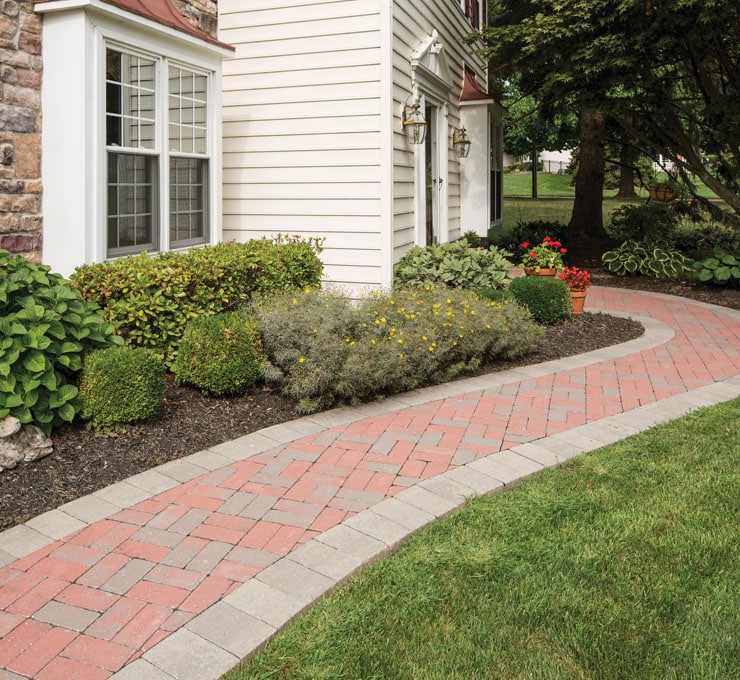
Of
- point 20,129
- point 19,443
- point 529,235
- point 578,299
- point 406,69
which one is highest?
point 406,69

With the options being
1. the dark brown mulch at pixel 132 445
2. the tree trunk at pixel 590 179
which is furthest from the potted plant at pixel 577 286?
the tree trunk at pixel 590 179

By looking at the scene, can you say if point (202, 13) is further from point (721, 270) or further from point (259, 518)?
point (721, 270)

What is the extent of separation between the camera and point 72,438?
4387 mm

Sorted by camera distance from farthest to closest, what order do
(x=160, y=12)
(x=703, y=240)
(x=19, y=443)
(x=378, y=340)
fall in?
(x=703, y=240)
(x=160, y=12)
(x=378, y=340)
(x=19, y=443)

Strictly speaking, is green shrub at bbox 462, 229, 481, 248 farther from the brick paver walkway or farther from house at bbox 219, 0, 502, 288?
the brick paver walkway

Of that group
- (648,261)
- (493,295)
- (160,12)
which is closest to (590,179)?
(648,261)

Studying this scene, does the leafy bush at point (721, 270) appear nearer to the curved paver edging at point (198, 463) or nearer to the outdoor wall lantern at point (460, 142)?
the outdoor wall lantern at point (460, 142)

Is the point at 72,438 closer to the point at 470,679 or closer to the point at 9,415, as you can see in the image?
the point at 9,415

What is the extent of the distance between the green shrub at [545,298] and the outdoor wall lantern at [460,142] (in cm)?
397

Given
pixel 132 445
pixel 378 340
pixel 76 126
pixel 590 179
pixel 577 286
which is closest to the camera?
pixel 132 445

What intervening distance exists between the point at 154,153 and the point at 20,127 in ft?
4.01

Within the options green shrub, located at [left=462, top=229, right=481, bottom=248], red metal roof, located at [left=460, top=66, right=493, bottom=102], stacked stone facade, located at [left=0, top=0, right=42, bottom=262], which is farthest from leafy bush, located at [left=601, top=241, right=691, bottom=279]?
A: stacked stone facade, located at [left=0, top=0, right=42, bottom=262]

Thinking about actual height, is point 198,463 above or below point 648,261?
below

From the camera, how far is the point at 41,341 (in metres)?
4.18
